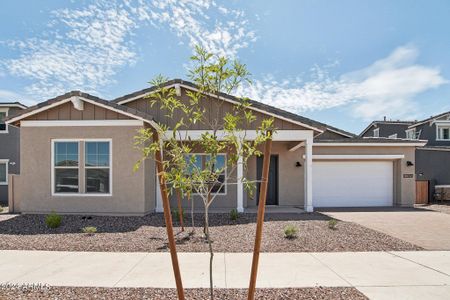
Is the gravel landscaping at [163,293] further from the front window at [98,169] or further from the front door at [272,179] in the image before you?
the front door at [272,179]

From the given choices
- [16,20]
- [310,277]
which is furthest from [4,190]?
[310,277]

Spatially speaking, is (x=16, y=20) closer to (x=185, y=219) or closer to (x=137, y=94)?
(x=137, y=94)

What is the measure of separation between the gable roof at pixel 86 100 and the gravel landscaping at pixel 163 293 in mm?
6391

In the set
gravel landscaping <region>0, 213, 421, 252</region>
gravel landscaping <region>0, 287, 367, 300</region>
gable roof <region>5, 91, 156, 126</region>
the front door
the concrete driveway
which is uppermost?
gable roof <region>5, 91, 156, 126</region>

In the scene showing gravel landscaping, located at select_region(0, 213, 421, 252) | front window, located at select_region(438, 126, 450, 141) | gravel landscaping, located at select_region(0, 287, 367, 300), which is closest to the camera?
gravel landscaping, located at select_region(0, 287, 367, 300)

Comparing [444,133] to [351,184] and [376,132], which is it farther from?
[351,184]

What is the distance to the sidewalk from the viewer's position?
4.61 metres

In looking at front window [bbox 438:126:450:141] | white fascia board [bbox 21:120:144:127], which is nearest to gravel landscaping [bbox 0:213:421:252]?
white fascia board [bbox 21:120:144:127]

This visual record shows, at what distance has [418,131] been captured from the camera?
2641 cm

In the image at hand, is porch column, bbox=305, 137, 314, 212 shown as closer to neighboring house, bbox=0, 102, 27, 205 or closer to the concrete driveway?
the concrete driveway

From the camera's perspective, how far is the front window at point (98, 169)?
404 inches

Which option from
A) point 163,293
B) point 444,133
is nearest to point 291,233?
point 163,293

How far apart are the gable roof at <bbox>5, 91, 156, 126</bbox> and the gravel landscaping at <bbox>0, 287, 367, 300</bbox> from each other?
639cm

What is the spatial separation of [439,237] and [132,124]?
32.5 ft
